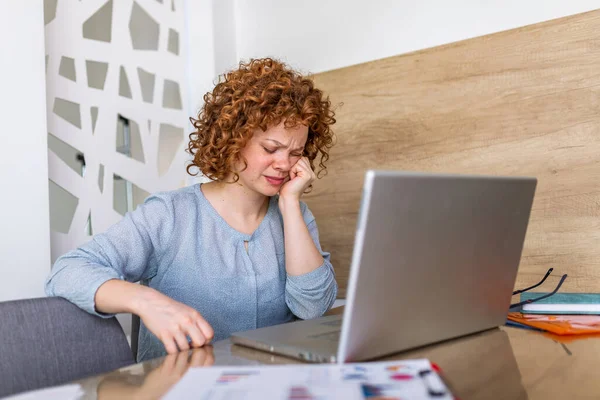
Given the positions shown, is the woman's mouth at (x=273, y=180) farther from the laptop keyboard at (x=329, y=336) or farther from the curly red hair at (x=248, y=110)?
the laptop keyboard at (x=329, y=336)

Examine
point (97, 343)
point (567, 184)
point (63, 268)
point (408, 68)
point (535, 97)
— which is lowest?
point (97, 343)

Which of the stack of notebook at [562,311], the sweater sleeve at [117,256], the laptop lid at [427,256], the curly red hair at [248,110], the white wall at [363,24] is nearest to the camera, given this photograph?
the laptop lid at [427,256]

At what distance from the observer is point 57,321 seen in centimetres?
102

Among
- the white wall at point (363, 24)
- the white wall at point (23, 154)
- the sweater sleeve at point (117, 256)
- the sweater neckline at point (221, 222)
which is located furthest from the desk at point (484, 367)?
the white wall at point (363, 24)

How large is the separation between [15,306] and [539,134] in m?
1.55

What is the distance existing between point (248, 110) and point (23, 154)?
2.53 feet

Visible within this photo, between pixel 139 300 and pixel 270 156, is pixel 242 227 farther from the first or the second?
pixel 139 300

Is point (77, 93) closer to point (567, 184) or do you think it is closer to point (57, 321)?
point (57, 321)

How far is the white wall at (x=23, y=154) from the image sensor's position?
180cm

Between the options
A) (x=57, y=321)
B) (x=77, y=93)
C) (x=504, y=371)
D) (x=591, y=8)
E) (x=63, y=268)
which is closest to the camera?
(x=504, y=371)

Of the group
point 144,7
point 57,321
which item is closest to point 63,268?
point 57,321

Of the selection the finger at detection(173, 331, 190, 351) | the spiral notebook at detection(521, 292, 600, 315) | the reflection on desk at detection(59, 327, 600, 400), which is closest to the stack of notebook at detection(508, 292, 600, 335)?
the spiral notebook at detection(521, 292, 600, 315)

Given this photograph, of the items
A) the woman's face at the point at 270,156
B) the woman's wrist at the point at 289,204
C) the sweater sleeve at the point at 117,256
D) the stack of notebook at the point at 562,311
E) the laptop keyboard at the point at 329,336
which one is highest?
the woman's face at the point at 270,156

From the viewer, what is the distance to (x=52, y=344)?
100 centimetres
